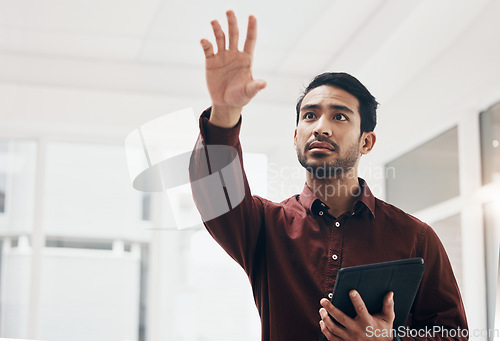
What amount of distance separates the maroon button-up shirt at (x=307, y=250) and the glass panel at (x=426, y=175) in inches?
78.4

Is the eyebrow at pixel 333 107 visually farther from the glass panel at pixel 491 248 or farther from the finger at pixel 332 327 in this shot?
the glass panel at pixel 491 248

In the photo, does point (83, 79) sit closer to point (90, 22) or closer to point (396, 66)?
point (90, 22)

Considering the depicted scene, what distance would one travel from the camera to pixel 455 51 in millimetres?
3199

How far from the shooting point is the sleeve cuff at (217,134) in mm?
1215

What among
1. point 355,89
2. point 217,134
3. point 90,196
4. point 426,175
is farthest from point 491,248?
point 90,196

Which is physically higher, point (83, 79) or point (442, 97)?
point (83, 79)

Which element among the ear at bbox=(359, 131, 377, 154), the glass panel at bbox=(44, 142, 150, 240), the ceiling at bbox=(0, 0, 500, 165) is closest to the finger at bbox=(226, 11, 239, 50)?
the ear at bbox=(359, 131, 377, 154)

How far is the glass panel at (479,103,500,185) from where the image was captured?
9.57ft

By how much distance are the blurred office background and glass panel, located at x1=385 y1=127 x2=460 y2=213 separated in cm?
1

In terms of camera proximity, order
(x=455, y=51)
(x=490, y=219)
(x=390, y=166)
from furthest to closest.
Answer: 1. (x=390, y=166)
2. (x=455, y=51)
3. (x=490, y=219)

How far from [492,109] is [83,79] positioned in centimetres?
235

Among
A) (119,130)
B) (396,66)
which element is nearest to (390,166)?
(396,66)

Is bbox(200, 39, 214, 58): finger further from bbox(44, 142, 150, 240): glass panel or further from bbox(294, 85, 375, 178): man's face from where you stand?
bbox(44, 142, 150, 240): glass panel

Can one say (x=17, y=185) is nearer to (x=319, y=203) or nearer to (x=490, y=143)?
(x=490, y=143)
